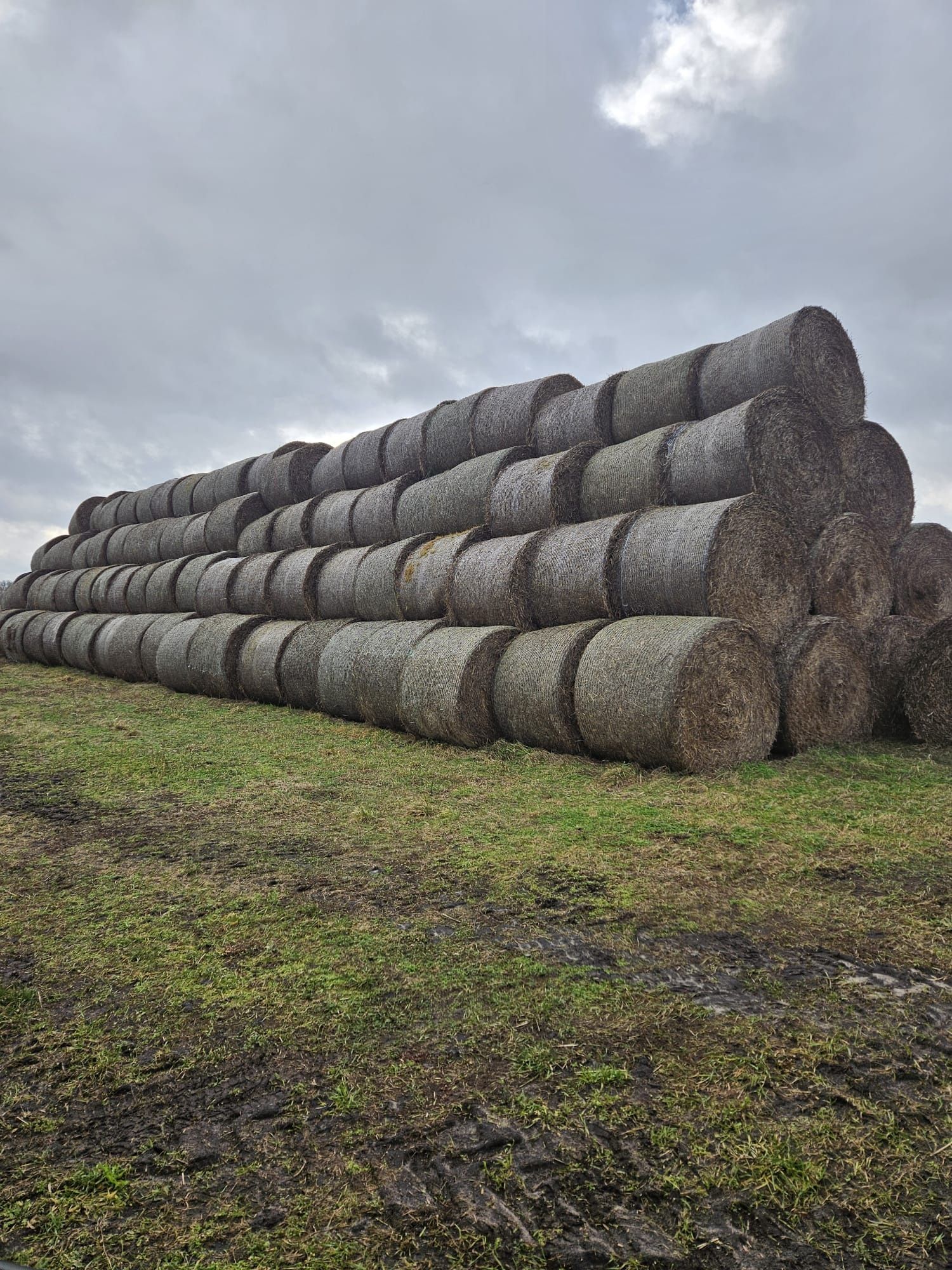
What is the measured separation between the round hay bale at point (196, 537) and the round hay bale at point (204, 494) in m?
0.23

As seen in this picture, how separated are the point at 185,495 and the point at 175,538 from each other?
128 cm

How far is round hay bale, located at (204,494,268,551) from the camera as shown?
13.6 metres

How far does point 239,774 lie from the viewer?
6250mm

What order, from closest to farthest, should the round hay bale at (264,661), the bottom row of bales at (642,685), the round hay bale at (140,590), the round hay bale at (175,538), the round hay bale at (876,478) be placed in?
the bottom row of bales at (642,685), the round hay bale at (876,478), the round hay bale at (264,661), the round hay bale at (140,590), the round hay bale at (175,538)

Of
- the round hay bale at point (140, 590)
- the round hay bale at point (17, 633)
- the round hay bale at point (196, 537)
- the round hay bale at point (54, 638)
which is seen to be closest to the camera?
the round hay bale at point (196, 537)

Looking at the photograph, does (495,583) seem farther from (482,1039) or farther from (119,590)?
(119,590)

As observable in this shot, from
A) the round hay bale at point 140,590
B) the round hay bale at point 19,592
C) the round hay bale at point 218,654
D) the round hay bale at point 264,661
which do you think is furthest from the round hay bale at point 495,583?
the round hay bale at point 19,592

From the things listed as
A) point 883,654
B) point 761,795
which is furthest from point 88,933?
point 883,654

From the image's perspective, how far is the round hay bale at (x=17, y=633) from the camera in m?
17.6

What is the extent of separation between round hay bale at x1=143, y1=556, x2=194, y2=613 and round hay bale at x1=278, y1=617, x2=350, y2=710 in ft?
15.9

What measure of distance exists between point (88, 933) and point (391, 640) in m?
5.36

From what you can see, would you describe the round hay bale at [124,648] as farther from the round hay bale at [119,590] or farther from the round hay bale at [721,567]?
the round hay bale at [721,567]

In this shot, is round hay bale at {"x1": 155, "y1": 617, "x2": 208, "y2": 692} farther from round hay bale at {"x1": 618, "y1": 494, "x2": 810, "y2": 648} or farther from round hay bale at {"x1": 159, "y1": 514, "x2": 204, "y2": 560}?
round hay bale at {"x1": 618, "y1": 494, "x2": 810, "y2": 648}

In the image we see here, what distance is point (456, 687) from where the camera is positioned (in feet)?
23.4
